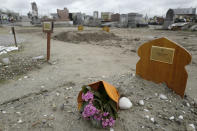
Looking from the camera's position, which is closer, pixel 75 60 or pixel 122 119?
pixel 122 119

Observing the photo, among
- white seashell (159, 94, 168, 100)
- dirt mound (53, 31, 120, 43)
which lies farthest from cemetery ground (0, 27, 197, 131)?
dirt mound (53, 31, 120, 43)

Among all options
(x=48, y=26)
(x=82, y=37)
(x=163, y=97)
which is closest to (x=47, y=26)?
(x=48, y=26)

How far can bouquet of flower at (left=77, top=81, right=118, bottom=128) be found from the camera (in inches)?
66.5

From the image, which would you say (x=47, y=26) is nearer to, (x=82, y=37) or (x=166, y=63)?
Answer: (x=166, y=63)

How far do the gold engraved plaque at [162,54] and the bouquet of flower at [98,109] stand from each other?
1174 mm

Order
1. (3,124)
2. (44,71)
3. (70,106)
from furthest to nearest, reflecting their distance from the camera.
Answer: (44,71) < (70,106) < (3,124)

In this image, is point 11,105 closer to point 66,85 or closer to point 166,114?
point 66,85

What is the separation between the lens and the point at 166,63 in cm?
239

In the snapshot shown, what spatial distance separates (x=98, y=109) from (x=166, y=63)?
1419mm

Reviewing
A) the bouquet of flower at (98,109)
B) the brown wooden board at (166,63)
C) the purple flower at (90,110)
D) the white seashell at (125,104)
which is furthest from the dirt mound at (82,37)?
the purple flower at (90,110)

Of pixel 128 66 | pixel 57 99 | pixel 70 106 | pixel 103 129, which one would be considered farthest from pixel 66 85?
pixel 128 66

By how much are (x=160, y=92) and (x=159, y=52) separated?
0.67 metres

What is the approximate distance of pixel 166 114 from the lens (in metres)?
2.00

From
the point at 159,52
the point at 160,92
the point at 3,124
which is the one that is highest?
the point at 159,52
